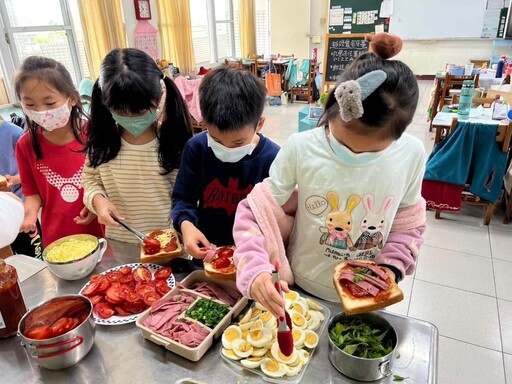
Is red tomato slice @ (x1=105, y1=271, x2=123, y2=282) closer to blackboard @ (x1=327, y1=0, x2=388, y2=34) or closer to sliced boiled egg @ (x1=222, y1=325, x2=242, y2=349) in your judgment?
sliced boiled egg @ (x1=222, y1=325, x2=242, y2=349)

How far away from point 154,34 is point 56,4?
1.64 metres

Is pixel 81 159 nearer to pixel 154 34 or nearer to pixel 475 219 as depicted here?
pixel 475 219

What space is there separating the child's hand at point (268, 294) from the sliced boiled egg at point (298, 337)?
0.10 m

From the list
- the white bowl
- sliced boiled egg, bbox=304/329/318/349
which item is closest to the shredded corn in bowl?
the white bowl

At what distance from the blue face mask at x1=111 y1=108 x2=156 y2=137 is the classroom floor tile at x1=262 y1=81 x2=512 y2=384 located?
0.99 meters

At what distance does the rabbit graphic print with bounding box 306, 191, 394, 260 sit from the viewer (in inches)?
37.3

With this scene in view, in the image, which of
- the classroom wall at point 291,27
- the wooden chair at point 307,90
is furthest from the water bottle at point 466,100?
the classroom wall at point 291,27

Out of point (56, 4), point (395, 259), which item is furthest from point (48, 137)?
point (56, 4)

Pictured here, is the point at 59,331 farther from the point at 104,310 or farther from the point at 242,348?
the point at 242,348

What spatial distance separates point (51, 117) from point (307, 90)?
6.96 m

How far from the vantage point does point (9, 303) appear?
2.96ft

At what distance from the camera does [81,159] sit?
1.55 meters

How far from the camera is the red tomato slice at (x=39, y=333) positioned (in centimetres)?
82

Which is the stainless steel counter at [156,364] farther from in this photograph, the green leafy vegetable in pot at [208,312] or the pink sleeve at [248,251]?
the pink sleeve at [248,251]
